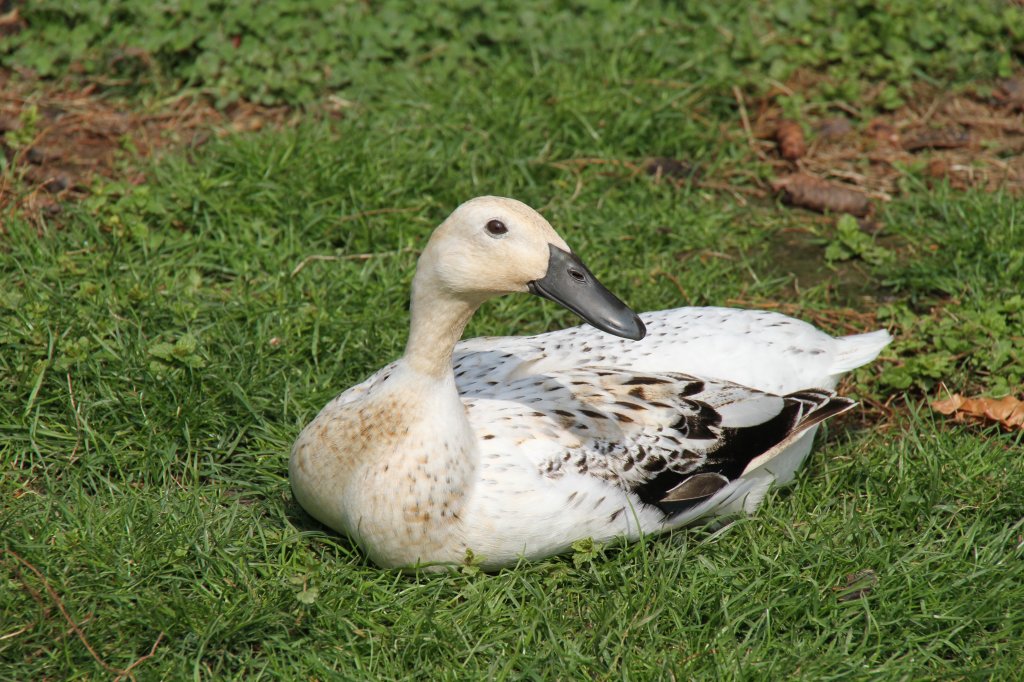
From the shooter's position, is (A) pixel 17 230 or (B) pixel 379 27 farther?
(B) pixel 379 27

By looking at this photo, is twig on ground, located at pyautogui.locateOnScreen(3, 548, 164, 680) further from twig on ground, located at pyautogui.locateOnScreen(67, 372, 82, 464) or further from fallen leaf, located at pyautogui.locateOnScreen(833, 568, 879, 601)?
fallen leaf, located at pyautogui.locateOnScreen(833, 568, 879, 601)

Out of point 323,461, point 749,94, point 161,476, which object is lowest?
point 161,476

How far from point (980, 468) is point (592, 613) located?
1719mm

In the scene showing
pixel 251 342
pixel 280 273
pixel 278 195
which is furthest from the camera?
pixel 278 195

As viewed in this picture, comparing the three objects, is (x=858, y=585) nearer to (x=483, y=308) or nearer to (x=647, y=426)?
(x=647, y=426)

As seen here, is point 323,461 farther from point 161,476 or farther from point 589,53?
point 589,53

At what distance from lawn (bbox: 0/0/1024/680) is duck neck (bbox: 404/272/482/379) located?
730mm

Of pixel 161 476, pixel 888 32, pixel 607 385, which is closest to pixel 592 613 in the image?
pixel 607 385

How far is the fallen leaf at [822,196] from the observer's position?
6262mm

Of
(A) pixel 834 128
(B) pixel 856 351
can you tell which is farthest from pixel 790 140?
(B) pixel 856 351

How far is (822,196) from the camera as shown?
6289 millimetres

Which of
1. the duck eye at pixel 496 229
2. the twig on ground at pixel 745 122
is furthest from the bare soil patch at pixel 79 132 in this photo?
the duck eye at pixel 496 229

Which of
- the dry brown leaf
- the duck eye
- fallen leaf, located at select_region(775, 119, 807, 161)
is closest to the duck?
the duck eye

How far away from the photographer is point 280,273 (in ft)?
17.7
